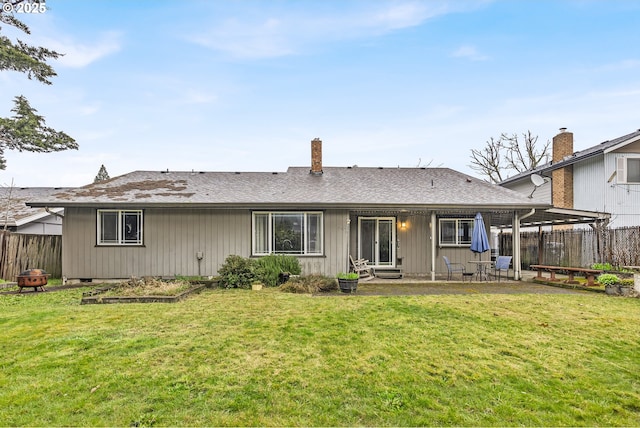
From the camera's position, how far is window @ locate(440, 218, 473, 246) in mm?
12570

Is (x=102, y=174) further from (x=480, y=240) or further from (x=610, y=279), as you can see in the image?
(x=610, y=279)

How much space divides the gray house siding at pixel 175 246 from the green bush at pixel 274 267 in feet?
2.05

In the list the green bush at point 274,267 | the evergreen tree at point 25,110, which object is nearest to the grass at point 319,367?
the green bush at point 274,267

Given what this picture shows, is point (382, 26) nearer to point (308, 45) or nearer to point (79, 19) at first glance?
point (308, 45)

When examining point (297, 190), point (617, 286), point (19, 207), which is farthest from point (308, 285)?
point (19, 207)

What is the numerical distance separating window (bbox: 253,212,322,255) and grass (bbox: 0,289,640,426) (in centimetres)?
438

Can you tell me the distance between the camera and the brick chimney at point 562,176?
15797mm

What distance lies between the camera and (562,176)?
52.5ft

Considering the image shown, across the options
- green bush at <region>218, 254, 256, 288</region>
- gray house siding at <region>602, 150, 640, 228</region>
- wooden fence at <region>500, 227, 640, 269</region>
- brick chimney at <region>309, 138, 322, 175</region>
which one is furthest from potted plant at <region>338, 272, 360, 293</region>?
gray house siding at <region>602, 150, 640, 228</region>

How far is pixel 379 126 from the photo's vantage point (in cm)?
2158

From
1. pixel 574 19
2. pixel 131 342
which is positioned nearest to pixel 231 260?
pixel 131 342

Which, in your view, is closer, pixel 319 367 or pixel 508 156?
pixel 319 367

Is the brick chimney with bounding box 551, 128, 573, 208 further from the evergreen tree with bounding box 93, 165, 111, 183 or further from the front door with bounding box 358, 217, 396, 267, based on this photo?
the evergreen tree with bounding box 93, 165, 111, 183

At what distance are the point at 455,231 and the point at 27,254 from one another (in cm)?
1452
